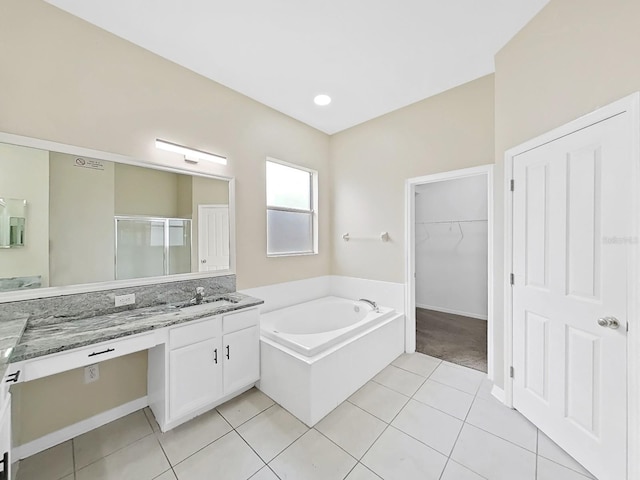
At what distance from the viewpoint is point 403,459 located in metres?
1.54

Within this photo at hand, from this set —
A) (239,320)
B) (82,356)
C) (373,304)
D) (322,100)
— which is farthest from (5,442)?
(322,100)

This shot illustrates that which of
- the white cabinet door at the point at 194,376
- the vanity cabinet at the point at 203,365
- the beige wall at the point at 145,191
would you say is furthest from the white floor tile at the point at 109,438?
the beige wall at the point at 145,191

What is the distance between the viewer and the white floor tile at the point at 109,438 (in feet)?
5.15

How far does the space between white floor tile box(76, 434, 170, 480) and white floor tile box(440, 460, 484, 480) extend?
162cm

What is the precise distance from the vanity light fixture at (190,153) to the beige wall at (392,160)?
1735 millimetres

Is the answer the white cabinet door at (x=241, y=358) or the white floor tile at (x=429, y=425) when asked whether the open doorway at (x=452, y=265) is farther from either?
the white cabinet door at (x=241, y=358)

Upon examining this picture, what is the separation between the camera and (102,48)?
1.86m

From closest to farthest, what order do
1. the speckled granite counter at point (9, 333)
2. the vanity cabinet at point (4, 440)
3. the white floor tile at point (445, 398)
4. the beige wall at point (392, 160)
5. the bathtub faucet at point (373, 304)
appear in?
the vanity cabinet at point (4, 440)
the speckled granite counter at point (9, 333)
the white floor tile at point (445, 398)
the beige wall at point (392, 160)
the bathtub faucet at point (373, 304)

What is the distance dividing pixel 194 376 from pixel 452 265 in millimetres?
4126

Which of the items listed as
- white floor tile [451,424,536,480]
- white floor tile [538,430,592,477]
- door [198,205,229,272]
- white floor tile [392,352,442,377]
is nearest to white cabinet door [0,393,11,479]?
door [198,205,229,272]

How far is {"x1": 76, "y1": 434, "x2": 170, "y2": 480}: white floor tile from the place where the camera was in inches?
56.3

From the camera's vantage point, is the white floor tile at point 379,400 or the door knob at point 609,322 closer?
the door knob at point 609,322

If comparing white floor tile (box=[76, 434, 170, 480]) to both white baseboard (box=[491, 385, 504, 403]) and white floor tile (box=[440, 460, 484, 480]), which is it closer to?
white floor tile (box=[440, 460, 484, 480])

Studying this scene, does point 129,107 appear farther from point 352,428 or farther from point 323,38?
point 352,428
